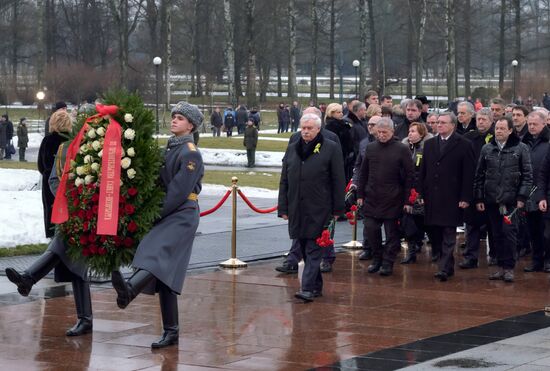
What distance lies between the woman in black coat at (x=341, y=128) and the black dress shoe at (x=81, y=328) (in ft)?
20.9

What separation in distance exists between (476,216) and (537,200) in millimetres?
789

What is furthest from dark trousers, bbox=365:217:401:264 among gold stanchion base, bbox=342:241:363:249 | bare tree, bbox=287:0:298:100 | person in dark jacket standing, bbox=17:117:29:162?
bare tree, bbox=287:0:298:100

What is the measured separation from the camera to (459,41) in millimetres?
78938

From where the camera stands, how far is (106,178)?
905 centimetres

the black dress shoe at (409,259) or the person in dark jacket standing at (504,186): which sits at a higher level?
the person in dark jacket standing at (504,186)

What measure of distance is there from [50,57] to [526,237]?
231 feet

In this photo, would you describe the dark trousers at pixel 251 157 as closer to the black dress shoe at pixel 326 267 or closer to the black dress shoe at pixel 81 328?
the black dress shoe at pixel 326 267

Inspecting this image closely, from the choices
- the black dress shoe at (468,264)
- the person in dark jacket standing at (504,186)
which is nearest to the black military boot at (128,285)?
the person in dark jacket standing at (504,186)

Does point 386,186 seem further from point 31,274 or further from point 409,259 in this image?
point 31,274

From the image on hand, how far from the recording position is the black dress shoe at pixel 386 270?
13.3 m

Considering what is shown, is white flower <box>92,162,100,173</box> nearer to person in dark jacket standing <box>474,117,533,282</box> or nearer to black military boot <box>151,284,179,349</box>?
black military boot <box>151,284,179,349</box>

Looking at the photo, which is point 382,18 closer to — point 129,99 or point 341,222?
point 341,222

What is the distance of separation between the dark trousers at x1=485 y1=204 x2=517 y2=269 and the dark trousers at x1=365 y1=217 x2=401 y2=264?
108 centimetres

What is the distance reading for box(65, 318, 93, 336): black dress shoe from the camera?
9523 mm
